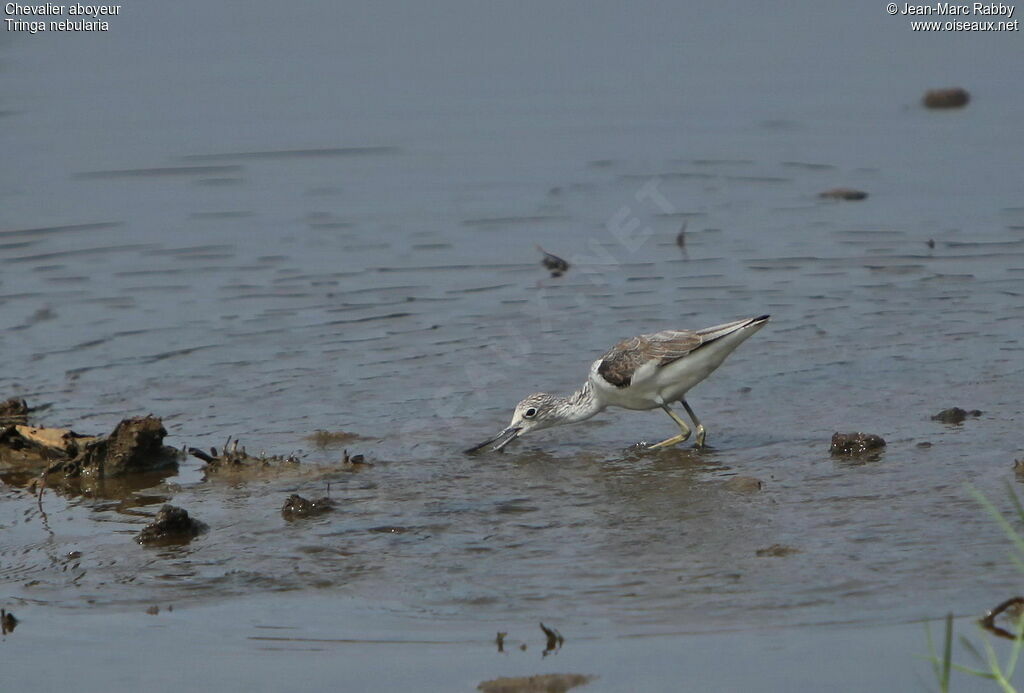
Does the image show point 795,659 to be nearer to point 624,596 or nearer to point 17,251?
point 624,596

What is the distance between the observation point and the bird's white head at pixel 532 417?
33.8ft

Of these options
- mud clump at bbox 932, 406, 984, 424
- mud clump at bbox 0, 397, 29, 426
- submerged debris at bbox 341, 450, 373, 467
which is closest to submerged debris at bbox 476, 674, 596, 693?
submerged debris at bbox 341, 450, 373, 467

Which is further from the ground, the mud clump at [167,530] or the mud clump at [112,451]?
the mud clump at [112,451]

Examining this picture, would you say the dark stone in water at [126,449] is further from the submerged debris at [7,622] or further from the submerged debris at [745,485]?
the submerged debris at [745,485]

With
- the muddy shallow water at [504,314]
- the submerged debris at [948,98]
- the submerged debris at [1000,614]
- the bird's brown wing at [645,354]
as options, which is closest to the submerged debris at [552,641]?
the muddy shallow water at [504,314]

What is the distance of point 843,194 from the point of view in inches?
625

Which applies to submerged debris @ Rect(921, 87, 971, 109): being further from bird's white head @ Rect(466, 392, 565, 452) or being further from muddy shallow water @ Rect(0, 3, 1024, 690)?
bird's white head @ Rect(466, 392, 565, 452)

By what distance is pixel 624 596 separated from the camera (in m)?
7.20

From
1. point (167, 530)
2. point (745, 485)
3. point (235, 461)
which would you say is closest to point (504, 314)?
point (235, 461)

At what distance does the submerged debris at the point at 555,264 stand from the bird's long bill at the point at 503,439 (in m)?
3.87

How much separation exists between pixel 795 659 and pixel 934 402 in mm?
4515

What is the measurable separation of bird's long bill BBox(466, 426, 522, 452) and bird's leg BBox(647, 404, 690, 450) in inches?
35.5

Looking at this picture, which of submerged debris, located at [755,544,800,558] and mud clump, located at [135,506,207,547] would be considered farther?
mud clump, located at [135,506,207,547]

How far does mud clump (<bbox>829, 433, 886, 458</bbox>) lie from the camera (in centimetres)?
939
